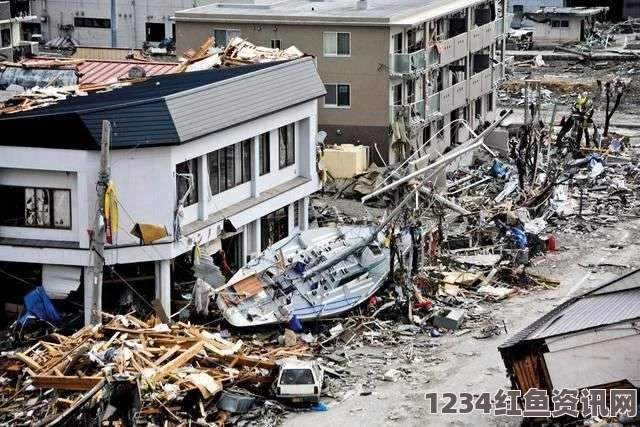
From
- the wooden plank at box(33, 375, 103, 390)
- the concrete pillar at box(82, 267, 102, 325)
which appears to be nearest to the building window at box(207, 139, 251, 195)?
the concrete pillar at box(82, 267, 102, 325)

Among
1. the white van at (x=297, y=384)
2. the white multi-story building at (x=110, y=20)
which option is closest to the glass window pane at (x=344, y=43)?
the white van at (x=297, y=384)

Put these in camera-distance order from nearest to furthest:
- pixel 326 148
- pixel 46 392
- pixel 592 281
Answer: pixel 46 392 → pixel 592 281 → pixel 326 148

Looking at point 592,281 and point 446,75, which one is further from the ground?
point 446,75

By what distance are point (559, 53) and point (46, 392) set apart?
68.1 metres

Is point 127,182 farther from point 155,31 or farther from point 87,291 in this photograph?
point 155,31

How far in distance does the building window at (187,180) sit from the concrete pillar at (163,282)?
5.39ft

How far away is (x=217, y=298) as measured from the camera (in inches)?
1297

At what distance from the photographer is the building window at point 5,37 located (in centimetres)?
7138

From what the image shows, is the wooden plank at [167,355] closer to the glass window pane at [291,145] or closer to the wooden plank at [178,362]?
the wooden plank at [178,362]

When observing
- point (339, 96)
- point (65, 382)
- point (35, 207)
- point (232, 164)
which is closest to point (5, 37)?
point (339, 96)

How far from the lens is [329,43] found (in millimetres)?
50969

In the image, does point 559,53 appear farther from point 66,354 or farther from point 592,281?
point 66,354

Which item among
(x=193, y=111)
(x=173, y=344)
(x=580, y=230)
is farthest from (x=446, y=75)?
(x=173, y=344)

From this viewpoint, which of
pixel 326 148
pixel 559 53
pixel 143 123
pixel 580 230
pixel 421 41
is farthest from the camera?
pixel 559 53
